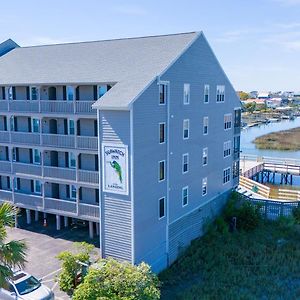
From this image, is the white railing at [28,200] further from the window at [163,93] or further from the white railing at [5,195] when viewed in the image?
the window at [163,93]

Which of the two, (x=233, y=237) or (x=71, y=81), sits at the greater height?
(x=71, y=81)

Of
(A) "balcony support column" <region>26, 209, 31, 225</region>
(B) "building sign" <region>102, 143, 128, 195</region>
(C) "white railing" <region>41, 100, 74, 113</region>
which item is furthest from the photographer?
(A) "balcony support column" <region>26, 209, 31, 225</region>

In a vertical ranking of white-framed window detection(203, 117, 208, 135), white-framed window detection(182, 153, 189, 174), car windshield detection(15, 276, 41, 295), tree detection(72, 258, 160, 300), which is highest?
white-framed window detection(203, 117, 208, 135)

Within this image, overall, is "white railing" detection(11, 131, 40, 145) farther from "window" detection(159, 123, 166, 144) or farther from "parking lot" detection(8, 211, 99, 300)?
"window" detection(159, 123, 166, 144)

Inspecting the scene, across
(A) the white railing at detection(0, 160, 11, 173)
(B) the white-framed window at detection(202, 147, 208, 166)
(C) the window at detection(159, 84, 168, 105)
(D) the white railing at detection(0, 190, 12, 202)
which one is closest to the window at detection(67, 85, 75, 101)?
(C) the window at detection(159, 84, 168, 105)

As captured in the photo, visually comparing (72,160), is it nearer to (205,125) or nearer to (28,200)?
(28,200)

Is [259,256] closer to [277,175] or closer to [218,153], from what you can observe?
[218,153]

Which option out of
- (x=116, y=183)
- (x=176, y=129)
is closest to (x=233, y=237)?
(x=176, y=129)
